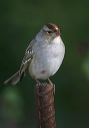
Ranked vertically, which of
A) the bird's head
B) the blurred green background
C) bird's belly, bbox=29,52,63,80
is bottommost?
the blurred green background

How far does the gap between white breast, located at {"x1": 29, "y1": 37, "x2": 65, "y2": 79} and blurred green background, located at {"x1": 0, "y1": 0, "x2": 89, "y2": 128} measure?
6.93 feet

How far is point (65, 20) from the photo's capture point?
995cm

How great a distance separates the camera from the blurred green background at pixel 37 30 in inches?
391

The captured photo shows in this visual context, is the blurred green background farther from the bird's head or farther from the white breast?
the bird's head

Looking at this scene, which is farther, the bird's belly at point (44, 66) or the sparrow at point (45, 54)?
the bird's belly at point (44, 66)

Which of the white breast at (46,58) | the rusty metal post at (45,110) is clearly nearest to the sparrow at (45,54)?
the white breast at (46,58)

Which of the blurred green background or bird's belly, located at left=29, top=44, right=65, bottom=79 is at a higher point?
bird's belly, located at left=29, top=44, right=65, bottom=79

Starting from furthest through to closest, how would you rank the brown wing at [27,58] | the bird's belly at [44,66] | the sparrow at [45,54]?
the brown wing at [27,58] < the bird's belly at [44,66] < the sparrow at [45,54]

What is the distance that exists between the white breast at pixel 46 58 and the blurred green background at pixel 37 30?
211 cm

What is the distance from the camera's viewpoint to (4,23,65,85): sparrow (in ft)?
24.1

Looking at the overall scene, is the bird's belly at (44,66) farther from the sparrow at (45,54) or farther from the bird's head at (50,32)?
the bird's head at (50,32)

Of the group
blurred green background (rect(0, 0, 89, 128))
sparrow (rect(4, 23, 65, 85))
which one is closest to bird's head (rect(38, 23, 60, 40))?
sparrow (rect(4, 23, 65, 85))

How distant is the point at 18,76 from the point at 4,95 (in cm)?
163

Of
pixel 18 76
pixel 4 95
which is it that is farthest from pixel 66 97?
pixel 18 76
